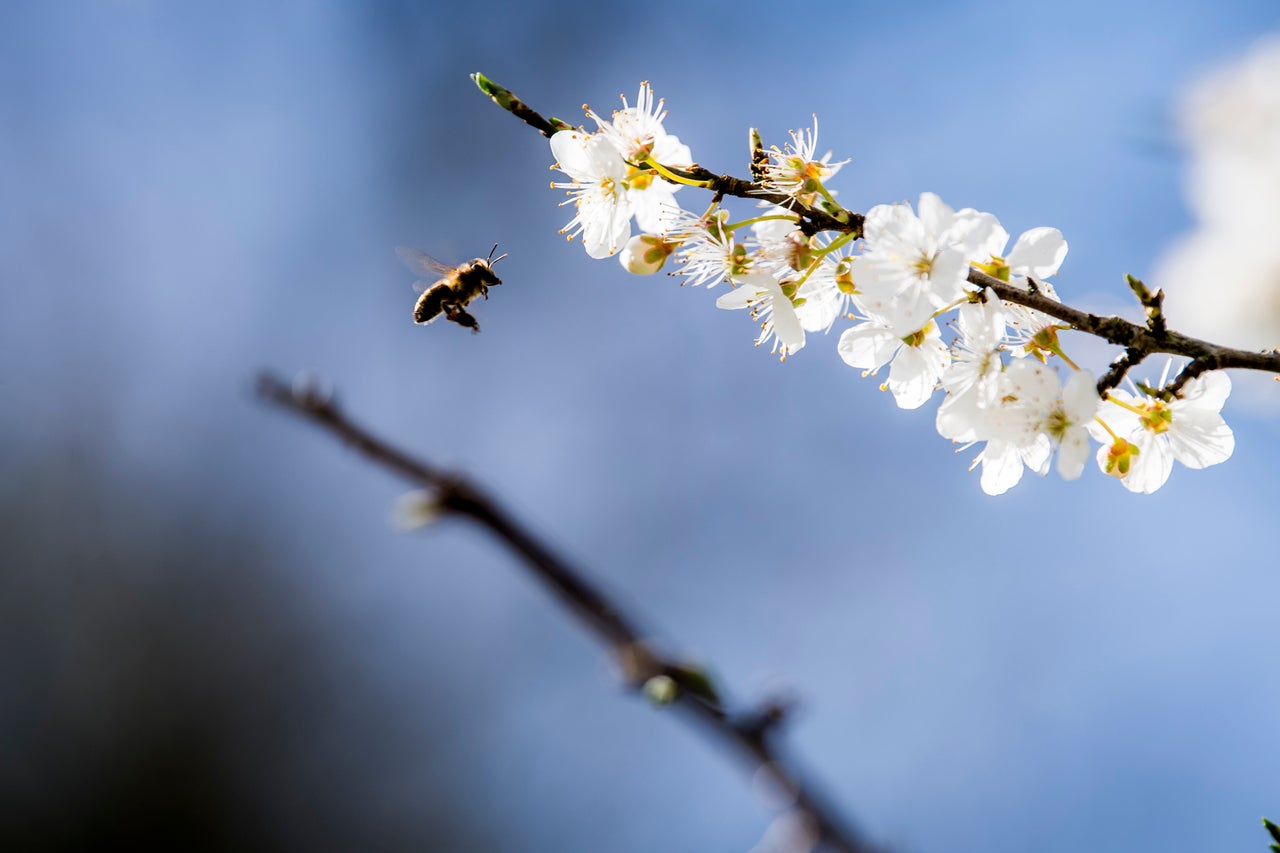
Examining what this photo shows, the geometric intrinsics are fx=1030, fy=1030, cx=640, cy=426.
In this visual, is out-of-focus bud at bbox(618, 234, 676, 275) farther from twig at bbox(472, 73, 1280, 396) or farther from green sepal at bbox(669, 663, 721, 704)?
green sepal at bbox(669, 663, 721, 704)

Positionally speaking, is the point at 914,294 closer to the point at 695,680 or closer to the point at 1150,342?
the point at 1150,342

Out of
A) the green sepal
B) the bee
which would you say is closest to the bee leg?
the bee

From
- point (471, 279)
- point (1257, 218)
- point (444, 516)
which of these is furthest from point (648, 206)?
point (1257, 218)

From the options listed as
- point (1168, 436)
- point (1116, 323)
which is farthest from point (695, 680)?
point (1168, 436)

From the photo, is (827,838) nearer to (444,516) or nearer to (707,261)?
(444,516)

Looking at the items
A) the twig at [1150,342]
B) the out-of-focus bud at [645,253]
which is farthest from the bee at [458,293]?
the twig at [1150,342]
